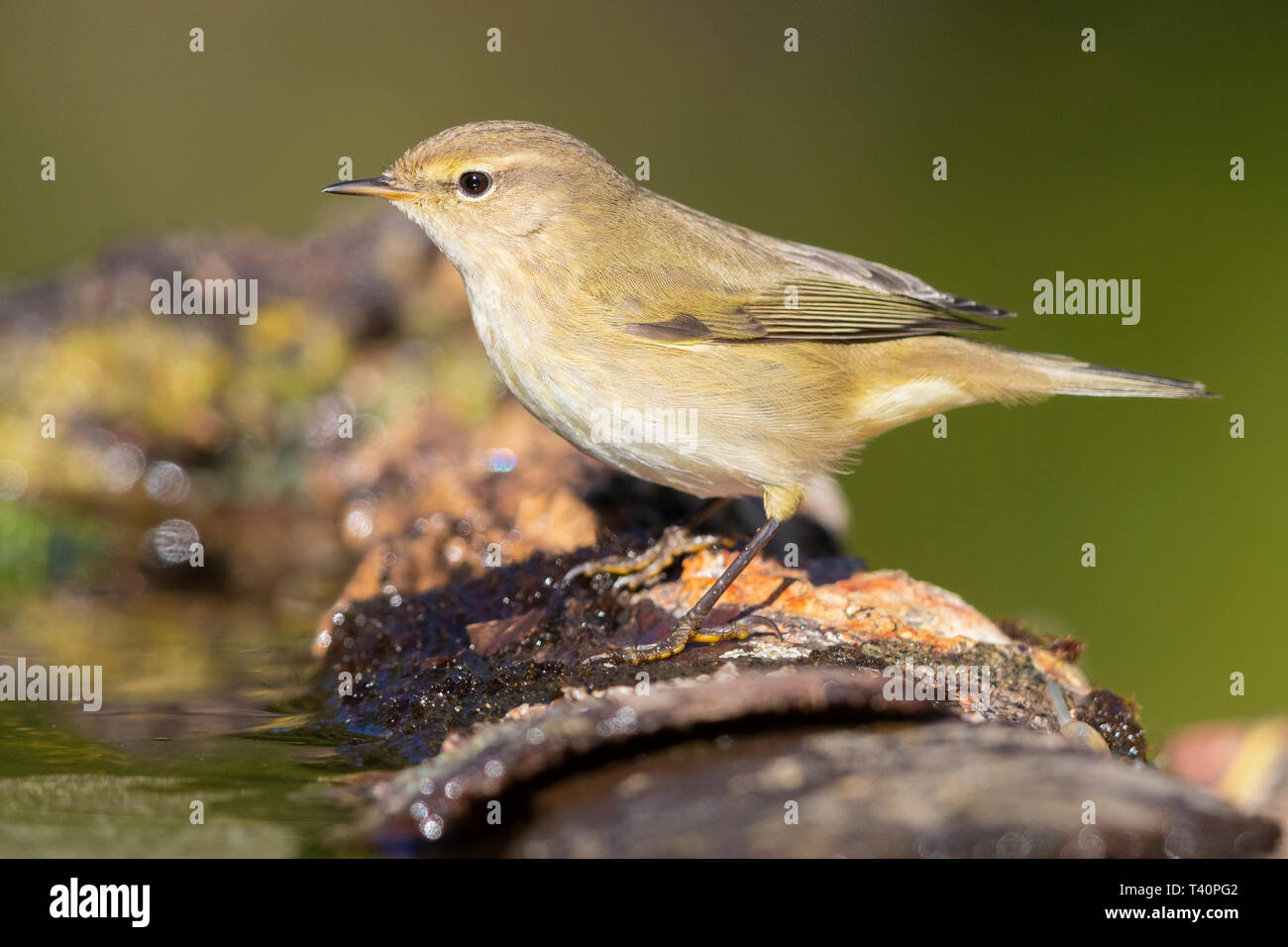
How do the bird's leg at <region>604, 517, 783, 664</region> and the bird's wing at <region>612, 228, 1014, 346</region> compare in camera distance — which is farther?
the bird's wing at <region>612, 228, 1014, 346</region>

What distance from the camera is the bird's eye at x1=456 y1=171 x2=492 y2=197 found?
462 centimetres

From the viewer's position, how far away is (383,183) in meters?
4.62

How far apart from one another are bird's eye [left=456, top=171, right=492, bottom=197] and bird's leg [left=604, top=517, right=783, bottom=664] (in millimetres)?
1707

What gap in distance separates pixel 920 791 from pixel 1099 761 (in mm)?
430

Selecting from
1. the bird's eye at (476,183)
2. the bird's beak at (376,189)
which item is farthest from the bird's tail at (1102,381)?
the bird's beak at (376,189)

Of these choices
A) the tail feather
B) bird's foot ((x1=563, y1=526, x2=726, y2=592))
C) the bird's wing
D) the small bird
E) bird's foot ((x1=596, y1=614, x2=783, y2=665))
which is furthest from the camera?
the tail feather

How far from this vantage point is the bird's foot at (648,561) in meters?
4.20

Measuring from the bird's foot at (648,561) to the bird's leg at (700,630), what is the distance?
13.1 inches

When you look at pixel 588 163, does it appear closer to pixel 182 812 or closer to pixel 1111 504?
pixel 182 812

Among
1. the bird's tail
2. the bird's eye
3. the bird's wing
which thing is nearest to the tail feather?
the bird's tail

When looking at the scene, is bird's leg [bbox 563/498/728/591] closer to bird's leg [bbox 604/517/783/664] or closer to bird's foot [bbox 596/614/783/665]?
bird's leg [bbox 604/517/783/664]

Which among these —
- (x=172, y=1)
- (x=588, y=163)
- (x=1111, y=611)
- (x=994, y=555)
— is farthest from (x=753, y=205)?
(x=172, y=1)

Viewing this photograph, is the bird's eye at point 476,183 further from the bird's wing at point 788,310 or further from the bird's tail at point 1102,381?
the bird's tail at point 1102,381

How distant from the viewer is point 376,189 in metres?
4.57
